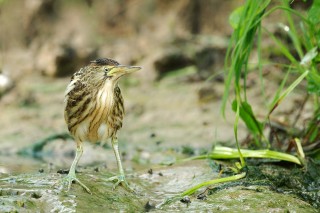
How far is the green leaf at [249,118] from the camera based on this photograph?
16.0 feet

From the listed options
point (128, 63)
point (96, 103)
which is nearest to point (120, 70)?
point (96, 103)

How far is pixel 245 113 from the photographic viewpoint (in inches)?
193

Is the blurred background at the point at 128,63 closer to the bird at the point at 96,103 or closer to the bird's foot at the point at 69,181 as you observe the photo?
the bird at the point at 96,103

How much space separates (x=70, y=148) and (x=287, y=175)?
2.98m

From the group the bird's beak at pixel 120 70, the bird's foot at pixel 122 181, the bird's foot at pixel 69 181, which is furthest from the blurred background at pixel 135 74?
the bird's foot at pixel 69 181

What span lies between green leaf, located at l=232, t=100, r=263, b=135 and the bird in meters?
0.92

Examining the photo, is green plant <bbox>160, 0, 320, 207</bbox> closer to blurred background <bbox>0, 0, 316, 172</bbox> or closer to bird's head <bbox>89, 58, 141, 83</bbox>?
bird's head <bbox>89, 58, 141, 83</bbox>

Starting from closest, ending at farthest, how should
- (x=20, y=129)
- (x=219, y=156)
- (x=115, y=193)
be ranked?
1. (x=115, y=193)
2. (x=219, y=156)
3. (x=20, y=129)

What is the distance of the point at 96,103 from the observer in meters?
4.40

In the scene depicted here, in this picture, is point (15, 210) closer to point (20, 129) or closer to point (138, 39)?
point (20, 129)

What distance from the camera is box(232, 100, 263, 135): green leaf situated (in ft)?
16.0

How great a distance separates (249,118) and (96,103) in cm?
122

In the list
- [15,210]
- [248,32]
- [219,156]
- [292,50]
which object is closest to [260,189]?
[219,156]

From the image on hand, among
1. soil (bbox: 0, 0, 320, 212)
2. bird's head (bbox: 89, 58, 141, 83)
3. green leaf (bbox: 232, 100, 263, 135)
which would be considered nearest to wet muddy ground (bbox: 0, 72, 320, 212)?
soil (bbox: 0, 0, 320, 212)
